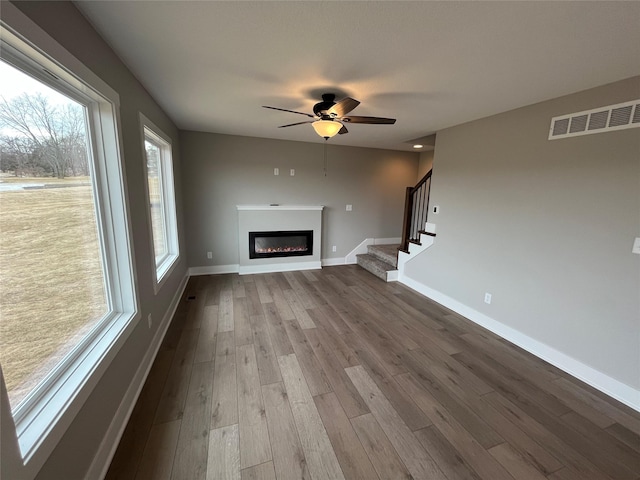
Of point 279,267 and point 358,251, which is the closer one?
point 279,267

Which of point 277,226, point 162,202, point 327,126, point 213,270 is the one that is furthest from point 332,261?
point 327,126

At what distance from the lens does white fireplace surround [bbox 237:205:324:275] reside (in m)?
4.51

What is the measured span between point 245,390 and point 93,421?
3.01ft

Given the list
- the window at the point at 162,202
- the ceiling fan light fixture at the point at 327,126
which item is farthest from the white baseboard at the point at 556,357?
the window at the point at 162,202

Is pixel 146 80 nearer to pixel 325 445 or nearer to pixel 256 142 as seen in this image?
pixel 256 142

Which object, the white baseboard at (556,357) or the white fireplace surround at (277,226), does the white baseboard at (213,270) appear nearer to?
the white fireplace surround at (277,226)

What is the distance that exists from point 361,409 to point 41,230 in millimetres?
2149

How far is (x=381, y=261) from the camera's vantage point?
5008 mm

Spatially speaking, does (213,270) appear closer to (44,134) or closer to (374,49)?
(44,134)

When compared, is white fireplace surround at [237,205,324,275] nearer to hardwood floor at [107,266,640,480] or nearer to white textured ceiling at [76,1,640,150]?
hardwood floor at [107,266,640,480]

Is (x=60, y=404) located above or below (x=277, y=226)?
below

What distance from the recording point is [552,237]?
242cm

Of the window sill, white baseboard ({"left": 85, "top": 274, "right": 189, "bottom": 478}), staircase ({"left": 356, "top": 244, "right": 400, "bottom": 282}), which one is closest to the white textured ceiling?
the window sill

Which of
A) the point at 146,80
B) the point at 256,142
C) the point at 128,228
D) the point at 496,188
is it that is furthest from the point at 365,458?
the point at 256,142
